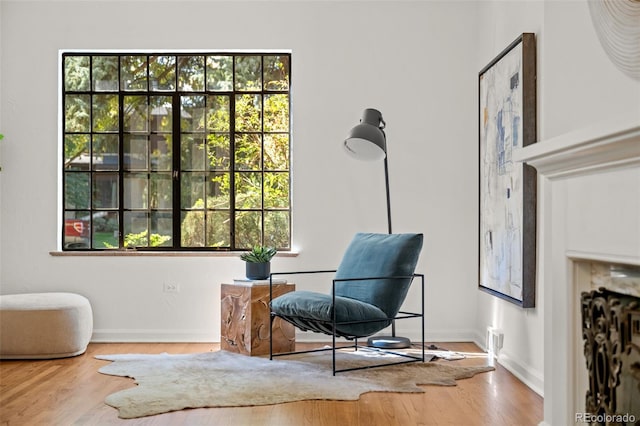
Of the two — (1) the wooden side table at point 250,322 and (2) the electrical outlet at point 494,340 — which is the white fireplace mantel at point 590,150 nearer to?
(2) the electrical outlet at point 494,340

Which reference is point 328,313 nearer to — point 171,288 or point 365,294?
point 365,294

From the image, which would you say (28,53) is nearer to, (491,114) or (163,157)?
(163,157)

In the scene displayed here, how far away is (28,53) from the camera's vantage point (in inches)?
235

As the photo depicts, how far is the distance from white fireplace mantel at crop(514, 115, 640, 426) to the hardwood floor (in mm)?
735

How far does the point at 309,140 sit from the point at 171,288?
1.62 metres

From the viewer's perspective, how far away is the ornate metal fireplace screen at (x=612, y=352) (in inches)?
91.3

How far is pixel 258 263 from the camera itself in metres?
5.40

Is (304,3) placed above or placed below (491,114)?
above

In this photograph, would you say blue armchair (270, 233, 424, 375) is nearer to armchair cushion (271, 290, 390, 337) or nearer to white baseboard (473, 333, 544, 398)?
armchair cushion (271, 290, 390, 337)

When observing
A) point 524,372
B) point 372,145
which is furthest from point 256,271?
point 524,372

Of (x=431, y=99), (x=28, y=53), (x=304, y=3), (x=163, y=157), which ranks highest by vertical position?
(x=304, y=3)

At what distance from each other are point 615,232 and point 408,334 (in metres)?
3.66

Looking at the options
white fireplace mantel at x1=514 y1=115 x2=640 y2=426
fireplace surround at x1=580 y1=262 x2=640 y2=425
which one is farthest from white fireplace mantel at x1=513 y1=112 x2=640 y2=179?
fireplace surround at x1=580 y1=262 x2=640 y2=425

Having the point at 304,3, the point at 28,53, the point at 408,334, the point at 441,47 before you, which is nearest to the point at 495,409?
the point at 408,334
